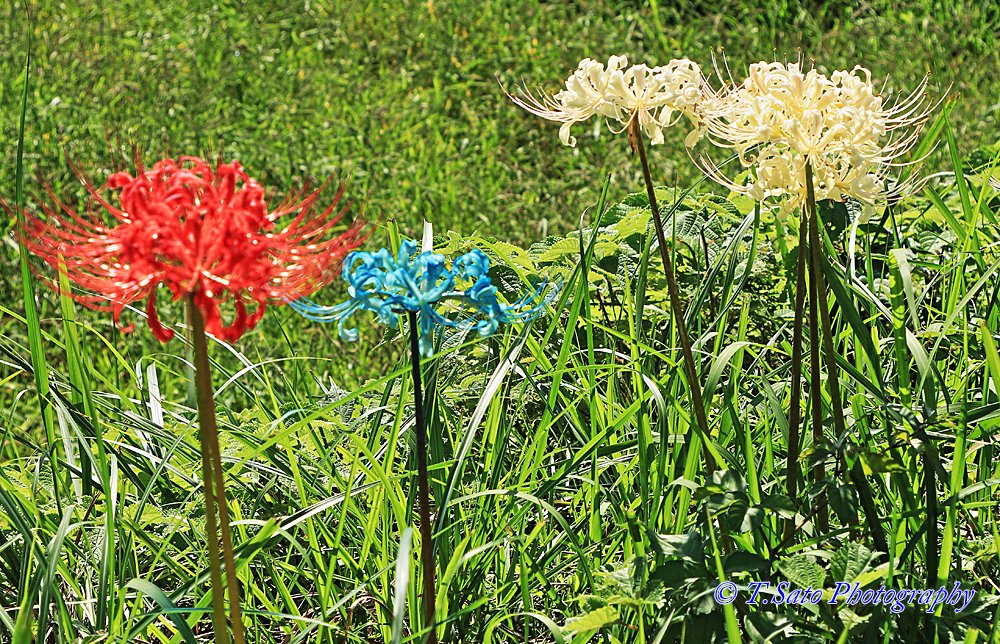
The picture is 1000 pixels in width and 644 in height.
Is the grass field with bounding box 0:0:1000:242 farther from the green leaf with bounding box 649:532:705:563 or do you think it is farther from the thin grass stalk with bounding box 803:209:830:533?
the green leaf with bounding box 649:532:705:563

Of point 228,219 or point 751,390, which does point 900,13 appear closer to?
point 751,390

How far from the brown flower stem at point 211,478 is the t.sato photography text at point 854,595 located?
0.69 meters

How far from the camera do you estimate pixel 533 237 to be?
4496 millimetres

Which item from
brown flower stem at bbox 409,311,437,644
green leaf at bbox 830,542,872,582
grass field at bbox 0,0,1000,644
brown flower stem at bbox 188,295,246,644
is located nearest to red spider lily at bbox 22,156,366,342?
brown flower stem at bbox 188,295,246,644

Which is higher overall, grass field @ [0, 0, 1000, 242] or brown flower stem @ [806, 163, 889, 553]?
grass field @ [0, 0, 1000, 242]

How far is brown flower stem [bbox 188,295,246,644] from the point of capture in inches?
55.0

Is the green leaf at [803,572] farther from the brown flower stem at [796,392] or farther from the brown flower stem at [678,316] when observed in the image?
the brown flower stem at [678,316]

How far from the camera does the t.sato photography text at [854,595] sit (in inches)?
66.2

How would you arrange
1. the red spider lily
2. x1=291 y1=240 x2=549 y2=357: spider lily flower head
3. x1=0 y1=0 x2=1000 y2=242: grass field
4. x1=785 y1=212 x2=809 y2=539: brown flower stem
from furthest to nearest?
x1=0 y1=0 x2=1000 y2=242: grass field
x1=785 y1=212 x2=809 y2=539: brown flower stem
x1=291 y1=240 x2=549 y2=357: spider lily flower head
the red spider lily

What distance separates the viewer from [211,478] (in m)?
1.45

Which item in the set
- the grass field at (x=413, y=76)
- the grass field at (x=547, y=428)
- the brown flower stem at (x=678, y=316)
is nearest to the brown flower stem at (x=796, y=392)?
the grass field at (x=547, y=428)

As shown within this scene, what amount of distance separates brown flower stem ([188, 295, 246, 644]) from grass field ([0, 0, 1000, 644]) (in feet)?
0.43

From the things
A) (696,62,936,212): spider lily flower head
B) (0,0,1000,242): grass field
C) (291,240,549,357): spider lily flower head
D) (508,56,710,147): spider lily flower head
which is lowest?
(291,240,549,357): spider lily flower head

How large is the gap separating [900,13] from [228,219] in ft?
18.1
